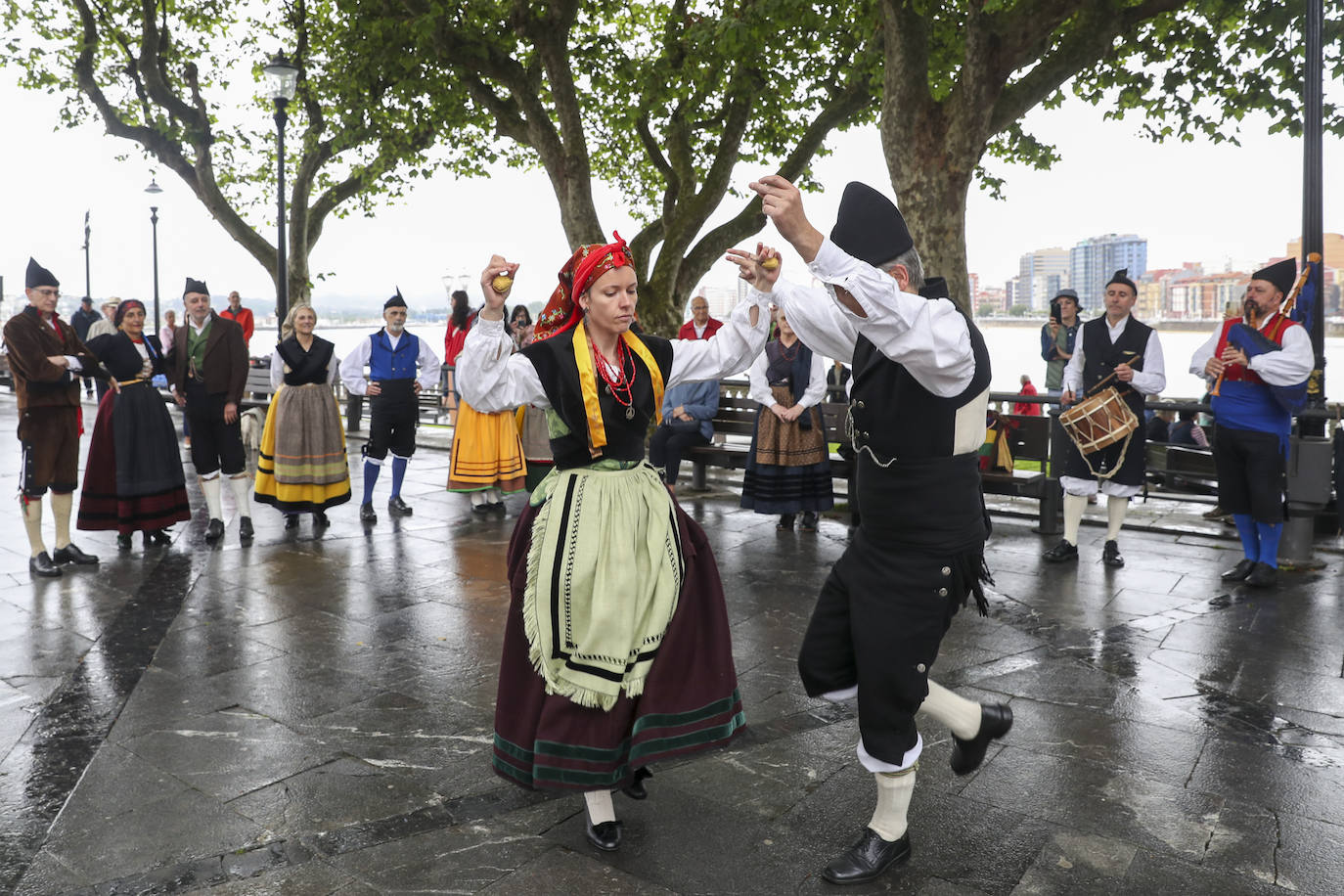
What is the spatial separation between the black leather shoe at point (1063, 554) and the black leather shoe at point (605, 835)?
15.8 ft

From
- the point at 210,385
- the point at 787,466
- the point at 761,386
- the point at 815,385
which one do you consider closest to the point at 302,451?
the point at 210,385

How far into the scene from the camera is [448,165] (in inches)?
744

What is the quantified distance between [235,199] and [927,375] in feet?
69.5

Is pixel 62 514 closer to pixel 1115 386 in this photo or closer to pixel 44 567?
pixel 44 567

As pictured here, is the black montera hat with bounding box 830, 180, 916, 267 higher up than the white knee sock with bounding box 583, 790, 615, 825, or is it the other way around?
the black montera hat with bounding box 830, 180, 916, 267

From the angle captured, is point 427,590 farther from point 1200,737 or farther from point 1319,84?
point 1319,84

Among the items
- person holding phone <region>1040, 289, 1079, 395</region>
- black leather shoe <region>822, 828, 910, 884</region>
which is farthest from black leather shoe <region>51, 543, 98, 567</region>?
person holding phone <region>1040, 289, 1079, 395</region>

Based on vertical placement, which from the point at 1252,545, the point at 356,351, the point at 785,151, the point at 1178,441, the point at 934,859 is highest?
the point at 785,151

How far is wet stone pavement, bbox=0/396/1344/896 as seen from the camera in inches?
121

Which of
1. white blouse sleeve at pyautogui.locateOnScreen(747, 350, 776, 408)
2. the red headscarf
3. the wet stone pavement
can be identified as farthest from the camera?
white blouse sleeve at pyautogui.locateOnScreen(747, 350, 776, 408)

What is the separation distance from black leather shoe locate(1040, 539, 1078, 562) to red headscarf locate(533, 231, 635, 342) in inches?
190

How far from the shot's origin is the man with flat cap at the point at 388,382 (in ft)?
29.3

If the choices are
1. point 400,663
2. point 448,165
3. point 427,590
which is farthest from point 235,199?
point 400,663

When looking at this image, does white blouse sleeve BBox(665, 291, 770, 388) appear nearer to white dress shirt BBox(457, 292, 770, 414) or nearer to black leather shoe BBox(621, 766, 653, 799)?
white dress shirt BBox(457, 292, 770, 414)
